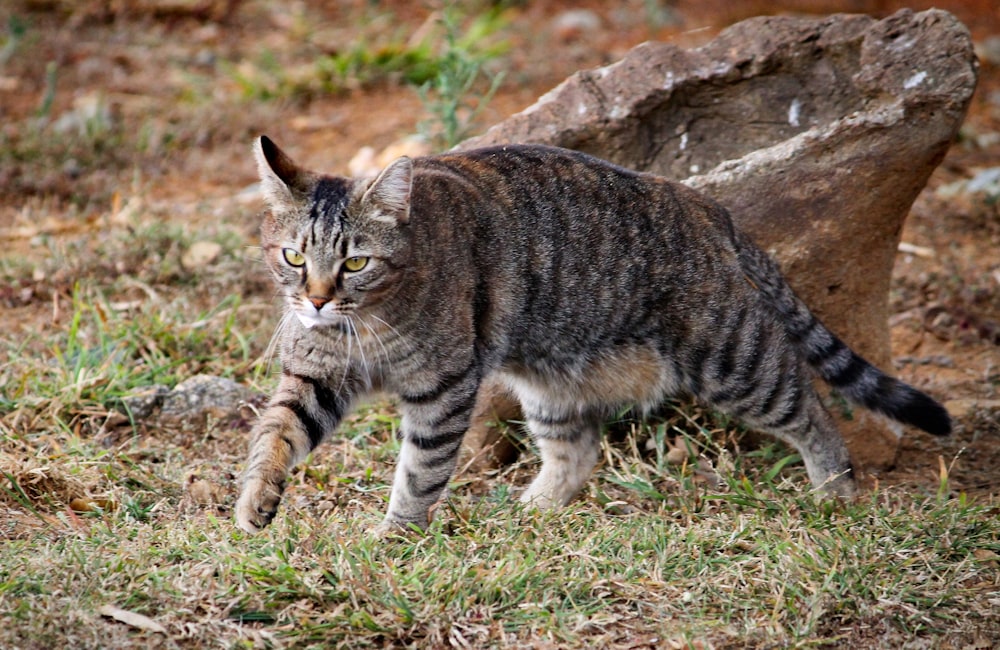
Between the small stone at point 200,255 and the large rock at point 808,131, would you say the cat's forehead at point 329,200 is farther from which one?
the small stone at point 200,255

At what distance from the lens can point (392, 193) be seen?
3.86 metres

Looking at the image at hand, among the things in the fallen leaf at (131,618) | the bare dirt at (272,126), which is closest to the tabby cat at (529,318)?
the fallen leaf at (131,618)

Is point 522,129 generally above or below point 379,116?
above

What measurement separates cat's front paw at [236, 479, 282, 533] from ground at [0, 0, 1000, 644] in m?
0.76

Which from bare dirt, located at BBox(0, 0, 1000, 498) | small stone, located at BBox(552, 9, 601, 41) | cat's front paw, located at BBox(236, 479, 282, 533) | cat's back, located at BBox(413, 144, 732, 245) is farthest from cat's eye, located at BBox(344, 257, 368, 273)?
small stone, located at BBox(552, 9, 601, 41)

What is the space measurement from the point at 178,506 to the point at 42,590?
0.89 m

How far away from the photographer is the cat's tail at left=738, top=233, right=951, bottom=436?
4484mm

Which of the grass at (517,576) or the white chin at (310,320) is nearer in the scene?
the grass at (517,576)

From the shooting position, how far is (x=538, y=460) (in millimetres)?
4859

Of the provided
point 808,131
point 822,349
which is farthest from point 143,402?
point 808,131

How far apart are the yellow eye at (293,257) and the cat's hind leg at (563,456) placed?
130cm

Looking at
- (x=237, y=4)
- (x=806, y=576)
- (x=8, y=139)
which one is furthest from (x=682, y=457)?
(x=237, y=4)

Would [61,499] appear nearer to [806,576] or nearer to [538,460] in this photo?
[538,460]

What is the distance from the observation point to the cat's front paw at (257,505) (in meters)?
3.82
